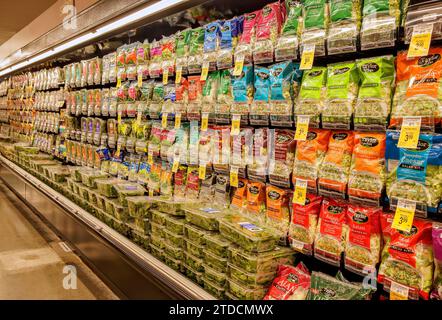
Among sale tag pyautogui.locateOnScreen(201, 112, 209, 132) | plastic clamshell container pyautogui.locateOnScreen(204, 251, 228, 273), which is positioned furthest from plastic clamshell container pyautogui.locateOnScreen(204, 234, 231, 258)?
sale tag pyautogui.locateOnScreen(201, 112, 209, 132)

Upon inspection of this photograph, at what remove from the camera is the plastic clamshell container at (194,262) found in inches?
89.2

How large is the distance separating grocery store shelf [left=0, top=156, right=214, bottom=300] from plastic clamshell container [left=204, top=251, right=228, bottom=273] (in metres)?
0.15

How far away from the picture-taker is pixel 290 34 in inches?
79.9

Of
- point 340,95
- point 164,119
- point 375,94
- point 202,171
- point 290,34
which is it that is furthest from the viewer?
point 164,119

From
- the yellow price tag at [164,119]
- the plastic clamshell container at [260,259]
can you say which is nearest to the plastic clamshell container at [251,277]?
the plastic clamshell container at [260,259]

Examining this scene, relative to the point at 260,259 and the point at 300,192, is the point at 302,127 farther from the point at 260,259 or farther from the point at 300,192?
the point at 260,259

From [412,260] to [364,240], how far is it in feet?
0.73

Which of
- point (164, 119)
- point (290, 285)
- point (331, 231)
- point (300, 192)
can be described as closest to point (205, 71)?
point (164, 119)

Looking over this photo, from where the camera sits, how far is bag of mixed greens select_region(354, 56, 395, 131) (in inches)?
65.5

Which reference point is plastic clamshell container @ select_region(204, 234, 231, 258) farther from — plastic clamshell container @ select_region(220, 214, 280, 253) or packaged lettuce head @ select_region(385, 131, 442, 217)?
packaged lettuce head @ select_region(385, 131, 442, 217)

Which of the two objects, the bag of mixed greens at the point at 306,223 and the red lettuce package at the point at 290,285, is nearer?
the red lettuce package at the point at 290,285

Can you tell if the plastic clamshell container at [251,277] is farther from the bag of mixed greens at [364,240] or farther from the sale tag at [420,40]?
the sale tag at [420,40]

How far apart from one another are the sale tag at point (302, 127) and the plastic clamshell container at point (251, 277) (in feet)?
2.34
